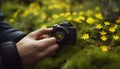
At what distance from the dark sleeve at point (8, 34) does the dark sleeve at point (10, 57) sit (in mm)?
453

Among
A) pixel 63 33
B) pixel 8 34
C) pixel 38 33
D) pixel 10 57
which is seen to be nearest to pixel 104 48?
pixel 63 33

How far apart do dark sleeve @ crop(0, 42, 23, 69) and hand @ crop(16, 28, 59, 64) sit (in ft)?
0.13

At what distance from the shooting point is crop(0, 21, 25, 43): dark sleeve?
9.11ft

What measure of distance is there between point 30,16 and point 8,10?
73 centimetres

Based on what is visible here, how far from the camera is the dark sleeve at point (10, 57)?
229 cm

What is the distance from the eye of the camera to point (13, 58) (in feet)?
7.50

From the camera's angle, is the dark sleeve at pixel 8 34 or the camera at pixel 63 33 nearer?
the camera at pixel 63 33

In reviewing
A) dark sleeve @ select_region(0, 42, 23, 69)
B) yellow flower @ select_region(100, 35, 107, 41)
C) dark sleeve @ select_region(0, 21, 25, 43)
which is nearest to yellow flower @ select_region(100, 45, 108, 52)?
yellow flower @ select_region(100, 35, 107, 41)

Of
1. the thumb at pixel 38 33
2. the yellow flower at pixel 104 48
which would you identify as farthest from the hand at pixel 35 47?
the yellow flower at pixel 104 48

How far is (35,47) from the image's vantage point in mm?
2299

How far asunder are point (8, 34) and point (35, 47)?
0.61 metres

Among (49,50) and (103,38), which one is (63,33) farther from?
(103,38)

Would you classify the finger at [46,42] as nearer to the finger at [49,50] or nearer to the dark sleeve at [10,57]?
the finger at [49,50]

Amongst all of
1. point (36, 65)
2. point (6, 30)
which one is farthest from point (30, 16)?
point (36, 65)
